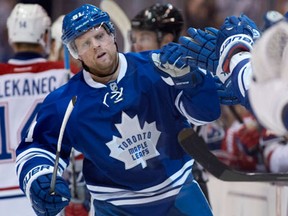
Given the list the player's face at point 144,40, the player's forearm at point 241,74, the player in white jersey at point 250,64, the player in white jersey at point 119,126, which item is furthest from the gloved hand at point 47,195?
the player's face at point 144,40

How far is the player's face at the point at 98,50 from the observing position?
3.40 metres

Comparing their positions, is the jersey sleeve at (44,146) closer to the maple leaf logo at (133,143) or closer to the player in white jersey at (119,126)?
the player in white jersey at (119,126)

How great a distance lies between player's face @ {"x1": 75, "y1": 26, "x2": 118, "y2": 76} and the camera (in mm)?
3404

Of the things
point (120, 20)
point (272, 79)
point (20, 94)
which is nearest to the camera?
point (272, 79)

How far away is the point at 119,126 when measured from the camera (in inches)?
135

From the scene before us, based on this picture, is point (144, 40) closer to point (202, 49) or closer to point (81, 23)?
point (81, 23)

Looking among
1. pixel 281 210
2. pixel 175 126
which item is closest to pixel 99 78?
pixel 175 126

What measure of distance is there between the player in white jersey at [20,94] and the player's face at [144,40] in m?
0.41

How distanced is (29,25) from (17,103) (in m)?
0.39

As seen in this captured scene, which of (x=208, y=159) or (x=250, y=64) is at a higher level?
(x=250, y=64)

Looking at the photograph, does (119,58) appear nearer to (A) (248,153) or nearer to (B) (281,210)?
(B) (281,210)

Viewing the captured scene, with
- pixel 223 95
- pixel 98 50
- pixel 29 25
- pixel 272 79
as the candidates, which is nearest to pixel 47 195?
pixel 98 50

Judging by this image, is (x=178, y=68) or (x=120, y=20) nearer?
(x=178, y=68)

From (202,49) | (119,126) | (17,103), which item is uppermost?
(202,49)
